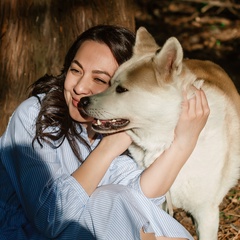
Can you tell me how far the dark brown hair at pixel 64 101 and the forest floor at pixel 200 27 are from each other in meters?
2.71

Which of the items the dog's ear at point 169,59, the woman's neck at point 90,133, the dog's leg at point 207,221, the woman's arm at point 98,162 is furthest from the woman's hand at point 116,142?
the dog's leg at point 207,221

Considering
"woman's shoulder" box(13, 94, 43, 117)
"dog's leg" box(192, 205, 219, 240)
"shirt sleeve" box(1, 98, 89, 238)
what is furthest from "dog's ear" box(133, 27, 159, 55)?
"dog's leg" box(192, 205, 219, 240)

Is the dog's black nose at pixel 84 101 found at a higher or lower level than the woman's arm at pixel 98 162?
higher

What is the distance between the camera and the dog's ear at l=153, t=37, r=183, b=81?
7.54ft

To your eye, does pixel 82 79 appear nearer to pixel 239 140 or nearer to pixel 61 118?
pixel 61 118

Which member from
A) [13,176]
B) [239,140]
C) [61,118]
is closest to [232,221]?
[239,140]

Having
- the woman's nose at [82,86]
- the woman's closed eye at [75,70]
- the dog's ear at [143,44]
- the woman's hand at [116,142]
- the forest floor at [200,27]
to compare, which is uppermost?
the dog's ear at [143,44]

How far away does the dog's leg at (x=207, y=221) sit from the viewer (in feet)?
9.19

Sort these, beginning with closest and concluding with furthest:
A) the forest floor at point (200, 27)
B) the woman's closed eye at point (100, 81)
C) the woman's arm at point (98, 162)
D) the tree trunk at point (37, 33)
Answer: the woman's arm at point (98, 162) → the woman's closed eye at point (100, 81) → the tree trunk at point (37, 33) → the forest floor at point (200, 27)

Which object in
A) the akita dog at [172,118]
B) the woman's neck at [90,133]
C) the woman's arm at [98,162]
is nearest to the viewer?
the woman's arm at [98,162]

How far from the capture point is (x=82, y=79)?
2625mm

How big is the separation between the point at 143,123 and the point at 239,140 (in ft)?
2.74

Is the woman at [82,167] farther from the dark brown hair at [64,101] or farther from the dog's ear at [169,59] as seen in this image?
the dog's ear at [169,59]

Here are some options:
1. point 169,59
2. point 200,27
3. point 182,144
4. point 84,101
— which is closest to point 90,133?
point 84,101
